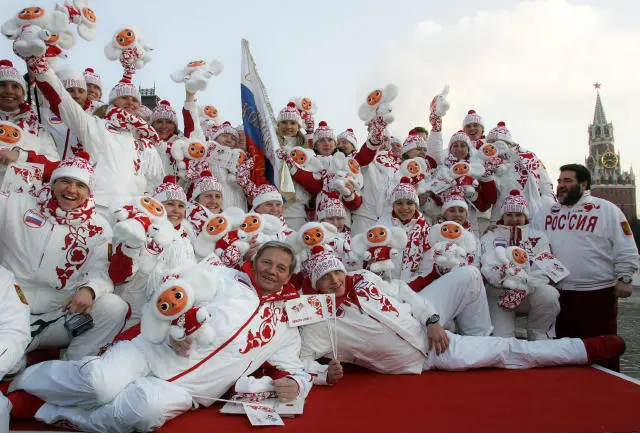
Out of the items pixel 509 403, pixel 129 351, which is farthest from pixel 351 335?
pixel 129 351

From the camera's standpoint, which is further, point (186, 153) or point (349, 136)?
point (349, 136)

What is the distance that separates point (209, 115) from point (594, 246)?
6123mm

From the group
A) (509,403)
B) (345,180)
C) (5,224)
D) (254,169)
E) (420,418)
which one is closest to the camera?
(420,418)

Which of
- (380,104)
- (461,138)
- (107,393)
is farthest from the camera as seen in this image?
(461,138)

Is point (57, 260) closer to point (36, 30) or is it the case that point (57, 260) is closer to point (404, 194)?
point (36, 30)

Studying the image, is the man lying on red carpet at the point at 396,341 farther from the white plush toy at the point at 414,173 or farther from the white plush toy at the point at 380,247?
the white plush toy at the point at 414,173

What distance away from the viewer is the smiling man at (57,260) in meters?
3.61

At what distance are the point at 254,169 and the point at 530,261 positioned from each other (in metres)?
3.61

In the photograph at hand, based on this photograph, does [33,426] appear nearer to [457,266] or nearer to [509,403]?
[509,403]

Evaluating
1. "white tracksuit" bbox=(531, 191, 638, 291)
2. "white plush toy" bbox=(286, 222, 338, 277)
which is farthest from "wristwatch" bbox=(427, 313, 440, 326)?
"white tracksuit" bbox=(531, 191, 638, 291)

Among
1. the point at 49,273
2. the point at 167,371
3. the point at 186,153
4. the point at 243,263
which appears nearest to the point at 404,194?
the point at 243,263

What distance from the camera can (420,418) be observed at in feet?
10.1

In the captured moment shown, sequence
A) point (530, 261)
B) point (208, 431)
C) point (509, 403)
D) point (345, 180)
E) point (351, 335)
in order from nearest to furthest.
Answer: point (208, 431) → point (509, 403) → point (351, 335) → point (530, 261) → point (345, 180)

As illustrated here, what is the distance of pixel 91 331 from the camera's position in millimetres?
3605
